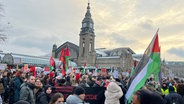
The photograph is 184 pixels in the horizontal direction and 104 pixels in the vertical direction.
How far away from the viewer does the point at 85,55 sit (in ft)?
334

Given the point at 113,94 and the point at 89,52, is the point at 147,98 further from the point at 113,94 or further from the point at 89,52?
the point at 89,52

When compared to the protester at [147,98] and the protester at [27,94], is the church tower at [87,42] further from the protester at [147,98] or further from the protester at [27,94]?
the protester at [147,98]

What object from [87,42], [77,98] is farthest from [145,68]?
[87,42]

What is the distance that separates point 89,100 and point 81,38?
9652 centimetres

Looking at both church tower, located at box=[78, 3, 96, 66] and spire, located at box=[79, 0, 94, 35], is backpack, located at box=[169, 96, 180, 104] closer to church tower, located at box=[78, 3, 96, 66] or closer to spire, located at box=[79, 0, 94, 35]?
church tower, located at box=[78, 3, 96, 66]

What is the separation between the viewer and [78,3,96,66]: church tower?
101188mm

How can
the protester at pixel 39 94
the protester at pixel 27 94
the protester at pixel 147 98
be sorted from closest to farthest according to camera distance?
the protester at pixel 147 98
the protester at pixel 39 94
the protester at pixel 27 94

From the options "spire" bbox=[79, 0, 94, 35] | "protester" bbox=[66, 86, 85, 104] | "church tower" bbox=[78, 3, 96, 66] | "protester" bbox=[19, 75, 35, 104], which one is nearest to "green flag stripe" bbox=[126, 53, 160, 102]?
"protester" bbox=[66, 86, 85, 104]

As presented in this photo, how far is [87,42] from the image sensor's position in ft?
331

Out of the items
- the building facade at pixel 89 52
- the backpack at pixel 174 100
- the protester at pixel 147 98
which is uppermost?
the building facade at pixel 89 52

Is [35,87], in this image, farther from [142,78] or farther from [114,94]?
[142,78]

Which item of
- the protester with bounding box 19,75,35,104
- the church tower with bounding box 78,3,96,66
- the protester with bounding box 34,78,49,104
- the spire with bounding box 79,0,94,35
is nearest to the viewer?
the protester with bounding box 34,78,49,104

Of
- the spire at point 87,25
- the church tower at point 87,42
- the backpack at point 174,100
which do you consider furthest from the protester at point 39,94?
the spire at point 87,25

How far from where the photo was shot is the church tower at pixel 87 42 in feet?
332
